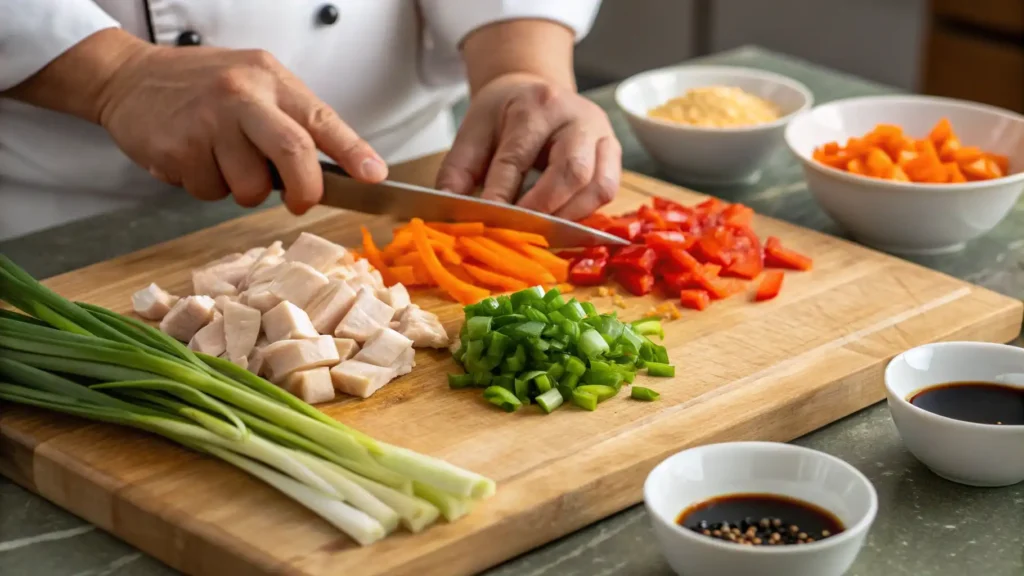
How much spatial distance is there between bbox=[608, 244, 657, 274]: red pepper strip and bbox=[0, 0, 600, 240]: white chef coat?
76 cm

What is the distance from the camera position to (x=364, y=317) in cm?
203

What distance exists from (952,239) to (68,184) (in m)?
1.85

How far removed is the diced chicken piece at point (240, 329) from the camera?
6.46 feet

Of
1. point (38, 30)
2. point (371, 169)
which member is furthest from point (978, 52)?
point (38, 30)

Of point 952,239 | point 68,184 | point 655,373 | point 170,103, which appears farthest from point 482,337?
point 68,184

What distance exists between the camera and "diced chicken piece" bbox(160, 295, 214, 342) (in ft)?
6.73

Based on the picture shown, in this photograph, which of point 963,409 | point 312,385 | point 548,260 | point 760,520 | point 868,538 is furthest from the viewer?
point 548,260

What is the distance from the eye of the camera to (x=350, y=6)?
281cm

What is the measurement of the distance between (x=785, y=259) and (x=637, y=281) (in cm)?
30

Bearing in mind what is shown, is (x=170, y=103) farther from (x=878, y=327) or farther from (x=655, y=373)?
(x=878, y=327)

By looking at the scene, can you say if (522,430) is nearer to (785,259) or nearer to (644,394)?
(644,394)

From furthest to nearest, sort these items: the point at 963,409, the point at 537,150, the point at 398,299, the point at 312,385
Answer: the point at 537,150 < the point at 398,299 < the point at 312,385 < the point at 963,409

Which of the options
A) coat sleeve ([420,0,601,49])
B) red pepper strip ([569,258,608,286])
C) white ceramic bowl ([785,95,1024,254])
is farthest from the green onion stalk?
coat sleeve ([420,0,601,49])

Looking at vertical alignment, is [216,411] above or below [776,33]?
above
